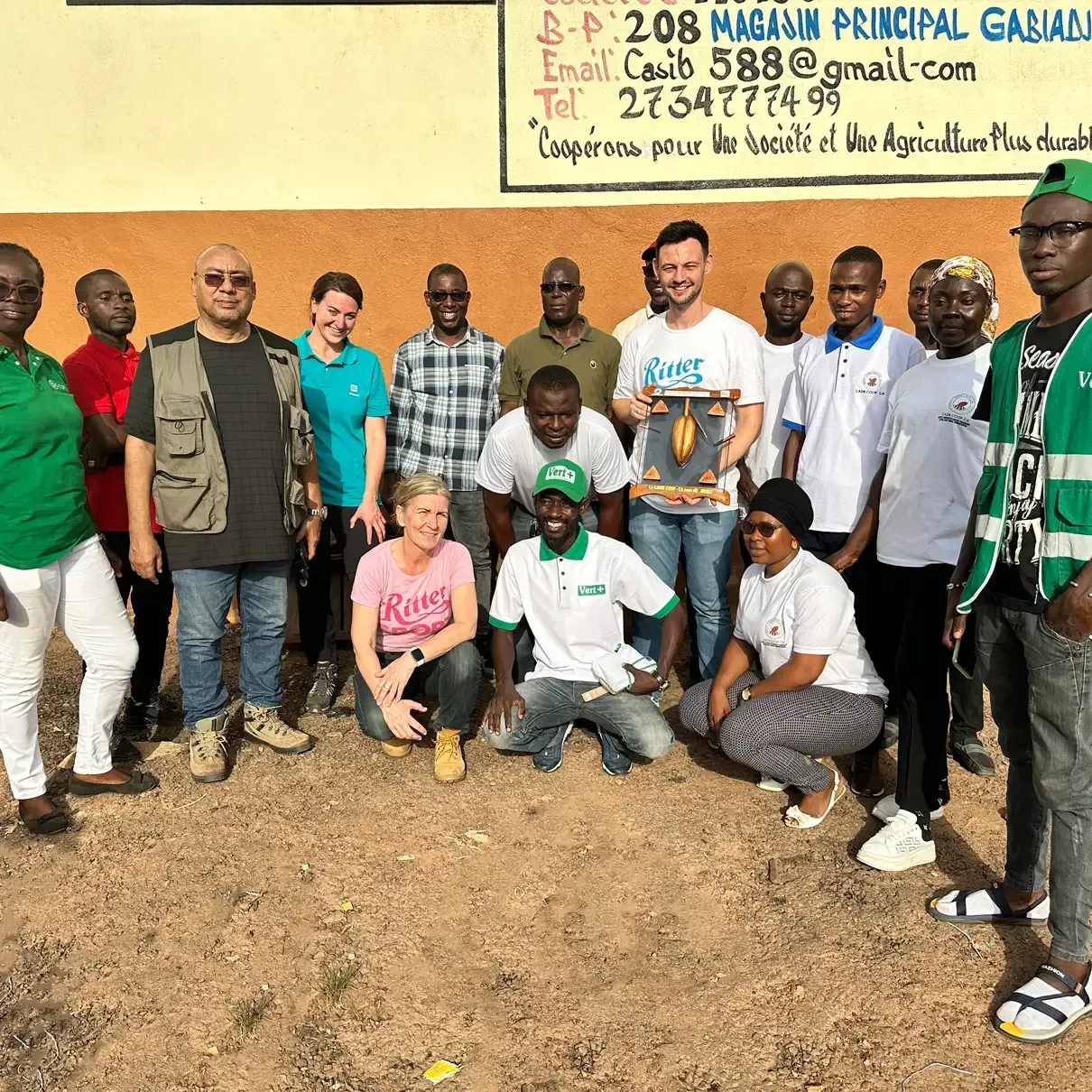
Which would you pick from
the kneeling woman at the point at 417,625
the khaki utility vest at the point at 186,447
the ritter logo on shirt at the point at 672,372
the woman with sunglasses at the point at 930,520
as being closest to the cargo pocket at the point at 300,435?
the khaki utility vest at the point at 186,447

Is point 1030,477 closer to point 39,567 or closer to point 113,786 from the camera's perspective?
point 39,567

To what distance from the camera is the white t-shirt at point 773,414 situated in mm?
4797

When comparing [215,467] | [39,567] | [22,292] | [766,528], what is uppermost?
[22,292]

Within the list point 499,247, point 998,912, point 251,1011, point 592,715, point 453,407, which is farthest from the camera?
point 499,247

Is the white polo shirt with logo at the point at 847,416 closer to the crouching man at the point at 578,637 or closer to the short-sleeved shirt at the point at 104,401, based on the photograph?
the crouching man at the point at 578,637

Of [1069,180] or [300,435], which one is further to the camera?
[300,435]

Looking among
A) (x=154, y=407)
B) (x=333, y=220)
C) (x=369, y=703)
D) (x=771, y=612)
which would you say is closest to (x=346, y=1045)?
(x=369, y=703)

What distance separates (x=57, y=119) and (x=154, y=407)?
330 cm

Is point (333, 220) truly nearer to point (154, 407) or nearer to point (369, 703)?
point (154, 407)

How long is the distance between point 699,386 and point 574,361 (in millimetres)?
783

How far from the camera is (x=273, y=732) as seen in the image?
4445mm

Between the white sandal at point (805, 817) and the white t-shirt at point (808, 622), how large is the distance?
0.42 meters

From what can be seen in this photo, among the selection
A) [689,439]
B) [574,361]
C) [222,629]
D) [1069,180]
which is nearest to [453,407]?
[574,361]

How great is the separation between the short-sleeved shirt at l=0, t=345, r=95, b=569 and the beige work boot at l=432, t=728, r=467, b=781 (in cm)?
177
